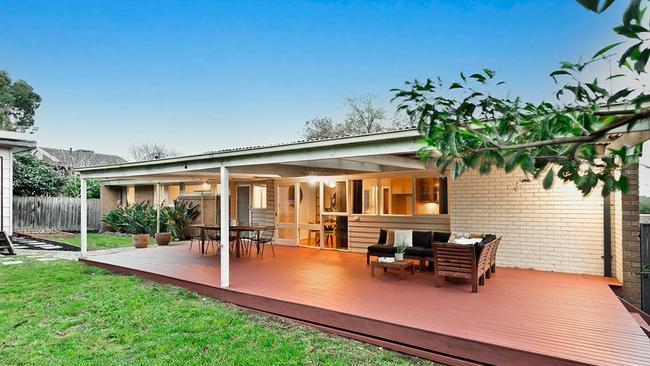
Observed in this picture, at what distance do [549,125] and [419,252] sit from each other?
6.55 m

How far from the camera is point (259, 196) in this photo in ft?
43.9

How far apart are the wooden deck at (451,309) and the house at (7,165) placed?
328 inches

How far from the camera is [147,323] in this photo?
5695 millimetres

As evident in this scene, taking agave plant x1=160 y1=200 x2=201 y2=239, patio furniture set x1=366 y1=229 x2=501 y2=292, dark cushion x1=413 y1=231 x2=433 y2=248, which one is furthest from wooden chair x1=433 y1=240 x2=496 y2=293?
agave plant x1=160 y1=200 x2=201 y2=239

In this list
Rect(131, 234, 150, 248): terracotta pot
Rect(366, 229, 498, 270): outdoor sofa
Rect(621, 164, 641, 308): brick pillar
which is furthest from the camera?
Rect(131, 234, 150, 248): terracotta pot

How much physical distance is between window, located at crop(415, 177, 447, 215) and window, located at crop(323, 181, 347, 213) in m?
2.14

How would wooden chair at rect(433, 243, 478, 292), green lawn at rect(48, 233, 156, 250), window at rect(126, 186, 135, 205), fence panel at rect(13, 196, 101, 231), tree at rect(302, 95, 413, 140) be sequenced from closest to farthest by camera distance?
wooden chair at rect(433, 243, 478, 292)
green lawn at rect(48, 233, 156, 250)
fence panel at rect(13, 196, 101, 231)
window at rect(126, 186, 135, 205)
tree at rect(302, 95, 413, 140)

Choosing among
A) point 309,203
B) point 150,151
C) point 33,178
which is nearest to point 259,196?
point 309,203

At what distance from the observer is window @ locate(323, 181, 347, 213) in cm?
1103

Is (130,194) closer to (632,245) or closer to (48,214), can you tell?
(48,214)

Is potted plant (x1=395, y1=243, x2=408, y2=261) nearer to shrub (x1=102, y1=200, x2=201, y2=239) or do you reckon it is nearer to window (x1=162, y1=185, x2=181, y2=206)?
shrub (x1=102, y1=200, x2=201, y2=239)

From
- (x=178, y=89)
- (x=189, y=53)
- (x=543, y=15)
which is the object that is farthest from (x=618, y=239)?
(x=178, y=89)

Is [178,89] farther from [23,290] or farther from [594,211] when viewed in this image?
[594,211]

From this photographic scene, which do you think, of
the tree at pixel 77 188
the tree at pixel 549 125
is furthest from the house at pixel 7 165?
the tree at pixel 549 125
